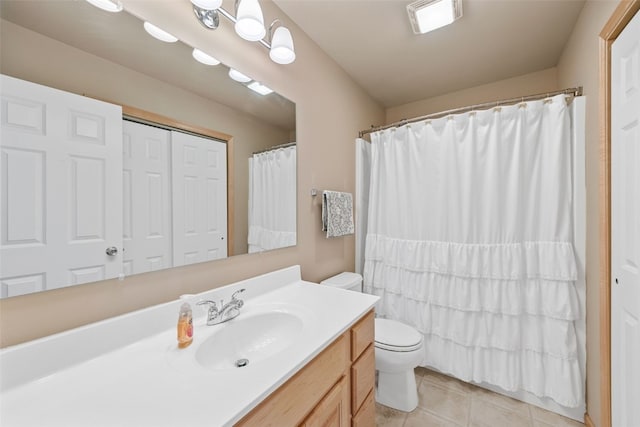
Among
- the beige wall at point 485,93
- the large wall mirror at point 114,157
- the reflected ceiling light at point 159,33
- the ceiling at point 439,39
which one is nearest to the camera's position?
the large wall mirror at point 114,157

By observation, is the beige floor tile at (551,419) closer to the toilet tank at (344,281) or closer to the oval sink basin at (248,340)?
the toilet tank at (344,281)

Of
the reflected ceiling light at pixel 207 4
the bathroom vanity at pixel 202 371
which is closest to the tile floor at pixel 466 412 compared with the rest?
the bathroom vanity at pixel 202 371

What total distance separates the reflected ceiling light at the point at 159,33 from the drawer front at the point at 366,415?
1729 millimetres

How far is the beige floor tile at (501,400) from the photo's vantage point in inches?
61.8

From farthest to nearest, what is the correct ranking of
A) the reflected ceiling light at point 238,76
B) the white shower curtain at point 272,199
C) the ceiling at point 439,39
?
the ceiling at point 439,39 → the white shower curtain at point 272,199 → the reflected ceiling light at point 238,76

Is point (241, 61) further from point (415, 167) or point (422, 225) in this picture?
point (422, 225)

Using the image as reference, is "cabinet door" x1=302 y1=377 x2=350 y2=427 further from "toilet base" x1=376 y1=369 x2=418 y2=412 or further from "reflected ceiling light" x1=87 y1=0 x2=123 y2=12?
"reflected ceiling light" x1=87 y1=0 x2=123 y2=12

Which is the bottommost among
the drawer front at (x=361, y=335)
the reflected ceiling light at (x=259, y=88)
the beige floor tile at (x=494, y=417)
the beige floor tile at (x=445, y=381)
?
the beige floor tile at (x=445, y=381)

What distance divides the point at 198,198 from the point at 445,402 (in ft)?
6.42

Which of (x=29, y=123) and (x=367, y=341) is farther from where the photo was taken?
(x=367, y=341)

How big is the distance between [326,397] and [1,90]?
1.29 meters

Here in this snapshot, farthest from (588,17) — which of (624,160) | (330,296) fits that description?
(330,296)

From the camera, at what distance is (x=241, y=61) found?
124 cm

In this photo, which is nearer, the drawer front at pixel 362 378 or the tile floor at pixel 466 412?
the drawer front at pixel 362 378
